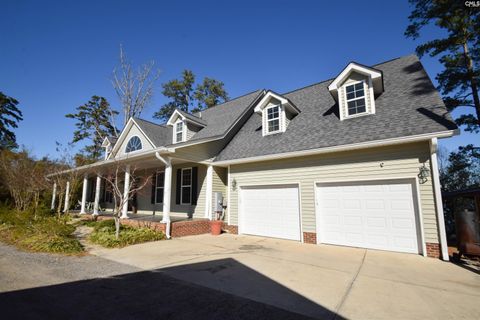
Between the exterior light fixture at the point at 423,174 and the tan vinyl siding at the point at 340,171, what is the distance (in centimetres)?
10

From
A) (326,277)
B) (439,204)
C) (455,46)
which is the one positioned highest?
(455,46)

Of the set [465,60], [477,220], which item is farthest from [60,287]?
[465,60]

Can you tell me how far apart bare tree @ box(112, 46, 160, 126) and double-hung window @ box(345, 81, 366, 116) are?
18.6 metres

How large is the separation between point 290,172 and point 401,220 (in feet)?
13.2

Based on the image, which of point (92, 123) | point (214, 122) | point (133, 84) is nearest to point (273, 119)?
point (214, 122)

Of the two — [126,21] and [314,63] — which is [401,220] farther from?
[126,21]

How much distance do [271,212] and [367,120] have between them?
17.3 feet

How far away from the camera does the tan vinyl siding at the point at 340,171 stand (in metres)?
6.78

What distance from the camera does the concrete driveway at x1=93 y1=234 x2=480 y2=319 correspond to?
11.8 feet

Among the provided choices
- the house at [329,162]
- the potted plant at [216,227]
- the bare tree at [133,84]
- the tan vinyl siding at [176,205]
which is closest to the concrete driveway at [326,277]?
the house at [329,162]

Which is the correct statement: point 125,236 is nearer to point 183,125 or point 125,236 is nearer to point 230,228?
point 230,228

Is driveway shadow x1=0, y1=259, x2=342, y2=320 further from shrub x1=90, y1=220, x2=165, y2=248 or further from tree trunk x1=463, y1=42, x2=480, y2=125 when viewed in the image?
tree trunk x1=463, y1=42, x2=480, y2=125

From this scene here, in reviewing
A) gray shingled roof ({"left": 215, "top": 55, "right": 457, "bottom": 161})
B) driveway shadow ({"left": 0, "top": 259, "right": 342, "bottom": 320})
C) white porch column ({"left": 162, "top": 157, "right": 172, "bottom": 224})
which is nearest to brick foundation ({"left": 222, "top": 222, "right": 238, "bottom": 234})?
white porch column ({"left": 162, "top": 157, "right": 172, "bottom": 224})

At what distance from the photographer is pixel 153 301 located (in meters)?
3.86
